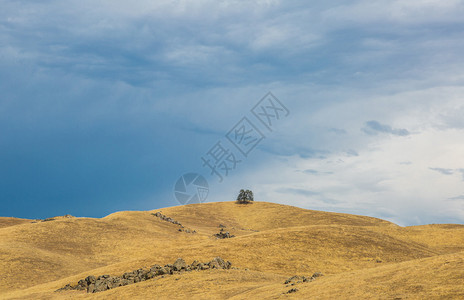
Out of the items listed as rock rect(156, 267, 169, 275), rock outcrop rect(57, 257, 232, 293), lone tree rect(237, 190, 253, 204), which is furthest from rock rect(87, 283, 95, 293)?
lone tree rect(237, 190, 253, 204)

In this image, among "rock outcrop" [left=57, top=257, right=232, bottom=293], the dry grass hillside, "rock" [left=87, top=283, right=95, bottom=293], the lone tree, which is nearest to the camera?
the dry grass hillside

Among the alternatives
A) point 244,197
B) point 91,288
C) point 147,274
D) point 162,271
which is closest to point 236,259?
point 162,271

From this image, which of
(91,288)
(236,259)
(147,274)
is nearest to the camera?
(147,274)

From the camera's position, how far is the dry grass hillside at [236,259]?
66.2ft

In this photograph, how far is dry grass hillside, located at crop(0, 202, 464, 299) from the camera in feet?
66.2

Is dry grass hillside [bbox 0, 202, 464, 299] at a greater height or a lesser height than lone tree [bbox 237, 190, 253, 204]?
lesser

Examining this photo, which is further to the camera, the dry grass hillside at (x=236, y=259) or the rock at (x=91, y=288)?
the rock at (x=91, y=288)

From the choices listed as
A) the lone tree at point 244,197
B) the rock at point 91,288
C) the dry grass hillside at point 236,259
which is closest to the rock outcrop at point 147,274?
the rock at point 91,288

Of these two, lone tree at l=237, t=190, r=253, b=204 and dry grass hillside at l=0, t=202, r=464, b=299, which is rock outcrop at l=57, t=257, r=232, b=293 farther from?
→ lone tree at l=237, t=190, r=253, b=204

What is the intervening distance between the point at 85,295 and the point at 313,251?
2283 cm

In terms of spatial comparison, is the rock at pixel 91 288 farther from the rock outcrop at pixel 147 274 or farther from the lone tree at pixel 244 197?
the lone tree at pixel 244 197

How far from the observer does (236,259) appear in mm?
37344

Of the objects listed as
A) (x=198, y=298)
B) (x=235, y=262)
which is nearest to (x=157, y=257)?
(x=235, y=262)

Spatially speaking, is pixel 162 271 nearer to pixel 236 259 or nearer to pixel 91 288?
pixel 91 288
